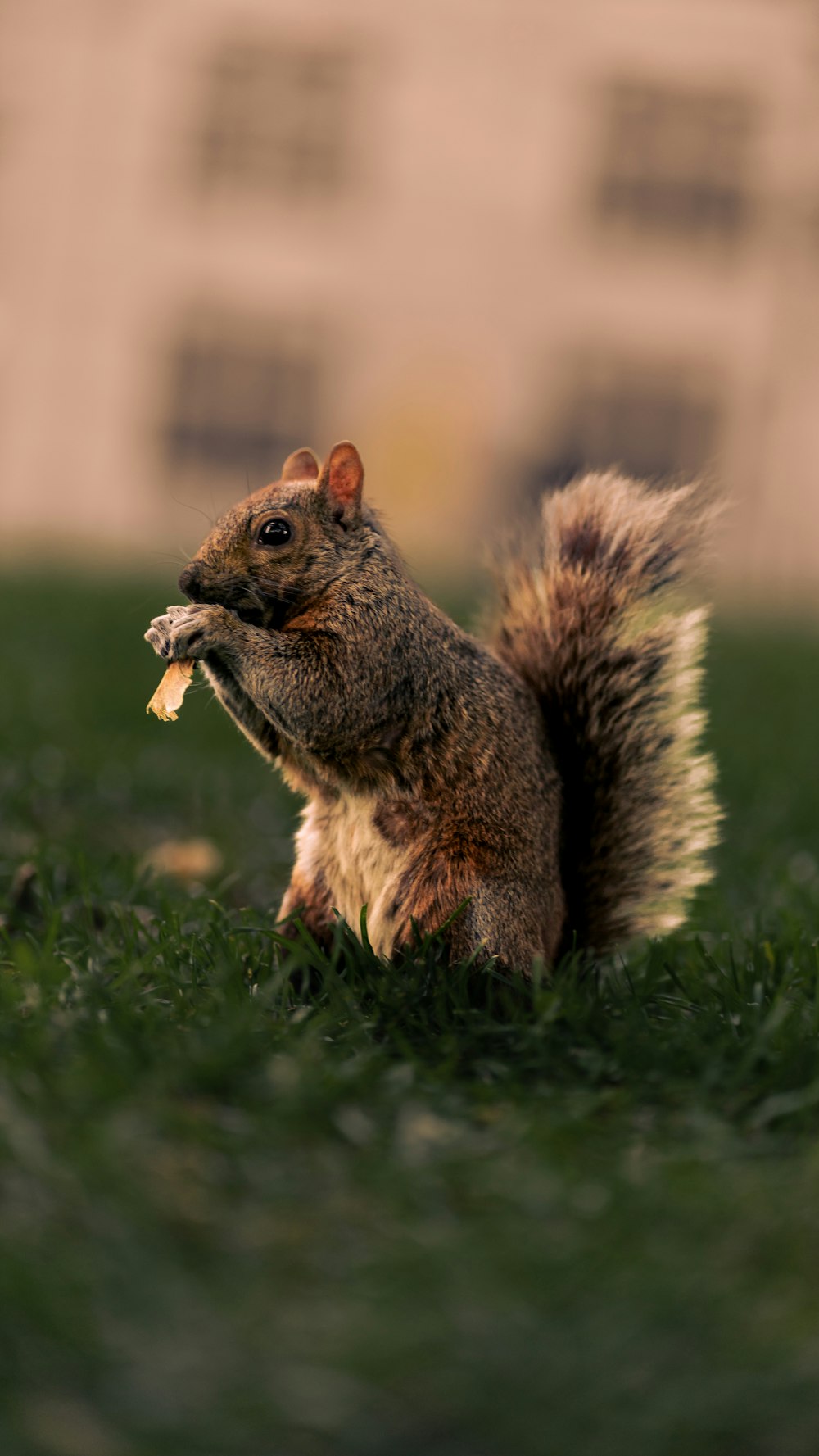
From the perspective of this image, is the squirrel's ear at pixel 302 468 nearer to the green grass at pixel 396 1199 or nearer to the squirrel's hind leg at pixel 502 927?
the green grass at pixel 396 1199

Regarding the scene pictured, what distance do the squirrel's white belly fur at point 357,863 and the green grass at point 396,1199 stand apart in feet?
0.24

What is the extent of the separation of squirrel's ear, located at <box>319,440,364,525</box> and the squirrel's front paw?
0.29 metres

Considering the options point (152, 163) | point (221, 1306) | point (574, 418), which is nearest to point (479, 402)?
point (574, 418)

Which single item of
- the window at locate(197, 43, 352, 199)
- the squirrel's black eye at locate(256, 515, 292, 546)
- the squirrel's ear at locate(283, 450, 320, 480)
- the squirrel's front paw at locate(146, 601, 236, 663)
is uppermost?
the window at locate(197, 43, 352, 199)

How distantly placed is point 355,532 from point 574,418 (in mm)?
15945

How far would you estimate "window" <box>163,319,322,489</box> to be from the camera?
17.8m

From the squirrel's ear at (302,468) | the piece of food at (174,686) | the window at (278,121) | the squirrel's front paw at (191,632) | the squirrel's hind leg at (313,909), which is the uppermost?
the window at (278,121)

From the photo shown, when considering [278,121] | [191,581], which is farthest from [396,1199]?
[278,121]

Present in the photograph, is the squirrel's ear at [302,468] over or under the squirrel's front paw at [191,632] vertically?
over

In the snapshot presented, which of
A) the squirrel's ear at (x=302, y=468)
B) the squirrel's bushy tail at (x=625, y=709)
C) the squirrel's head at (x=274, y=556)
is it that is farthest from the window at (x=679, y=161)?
the squirrel's head at (x=274, y=556)

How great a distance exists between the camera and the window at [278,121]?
17.7 metres

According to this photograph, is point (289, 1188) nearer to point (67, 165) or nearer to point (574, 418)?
point (574, 418)

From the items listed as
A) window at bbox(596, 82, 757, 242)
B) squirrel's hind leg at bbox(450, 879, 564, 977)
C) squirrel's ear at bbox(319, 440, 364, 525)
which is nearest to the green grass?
squirrel's hind leg at bbox(450, 879, 564, 977)

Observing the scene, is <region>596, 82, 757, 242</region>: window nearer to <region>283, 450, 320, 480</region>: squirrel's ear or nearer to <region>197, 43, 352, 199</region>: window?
<region>197, 43, 352, 199</region>: window
